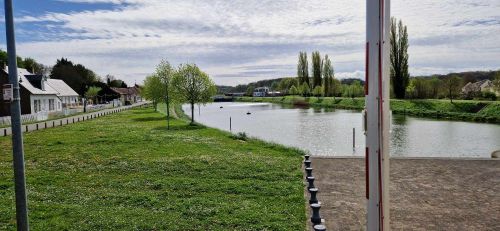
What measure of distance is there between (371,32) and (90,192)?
8.88 meters

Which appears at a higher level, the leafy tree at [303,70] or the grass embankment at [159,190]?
the leafy tree at [303,70]

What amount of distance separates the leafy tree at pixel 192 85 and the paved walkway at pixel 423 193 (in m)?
27.3

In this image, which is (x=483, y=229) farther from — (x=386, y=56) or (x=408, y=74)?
(x=408, y=74)

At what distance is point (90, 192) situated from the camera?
9.91 meters

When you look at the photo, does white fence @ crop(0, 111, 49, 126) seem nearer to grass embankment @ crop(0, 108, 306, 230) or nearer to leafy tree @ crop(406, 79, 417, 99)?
grass embankment @ crop(0, 108, 306, 230)

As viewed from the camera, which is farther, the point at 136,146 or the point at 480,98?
the point at 480,98

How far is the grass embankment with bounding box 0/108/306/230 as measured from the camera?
7.50 m

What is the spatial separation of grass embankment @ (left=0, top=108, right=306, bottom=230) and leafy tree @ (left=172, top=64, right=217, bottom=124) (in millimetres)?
22935

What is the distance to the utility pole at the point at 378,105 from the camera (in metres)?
3.11

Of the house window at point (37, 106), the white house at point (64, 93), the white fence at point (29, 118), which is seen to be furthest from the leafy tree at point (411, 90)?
the white house at point (64, 93)

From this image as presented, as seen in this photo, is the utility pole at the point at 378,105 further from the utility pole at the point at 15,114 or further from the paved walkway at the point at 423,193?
the utility pole at the point at 15,114

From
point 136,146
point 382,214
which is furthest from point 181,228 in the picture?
point 136,146

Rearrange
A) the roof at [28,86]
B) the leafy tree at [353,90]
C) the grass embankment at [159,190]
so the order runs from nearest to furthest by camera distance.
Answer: the grass embankment at [159,190], the roof at [28,86], the leafy tree at [353,90]

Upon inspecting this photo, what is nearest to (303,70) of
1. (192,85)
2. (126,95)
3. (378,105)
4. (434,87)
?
(434,87)
